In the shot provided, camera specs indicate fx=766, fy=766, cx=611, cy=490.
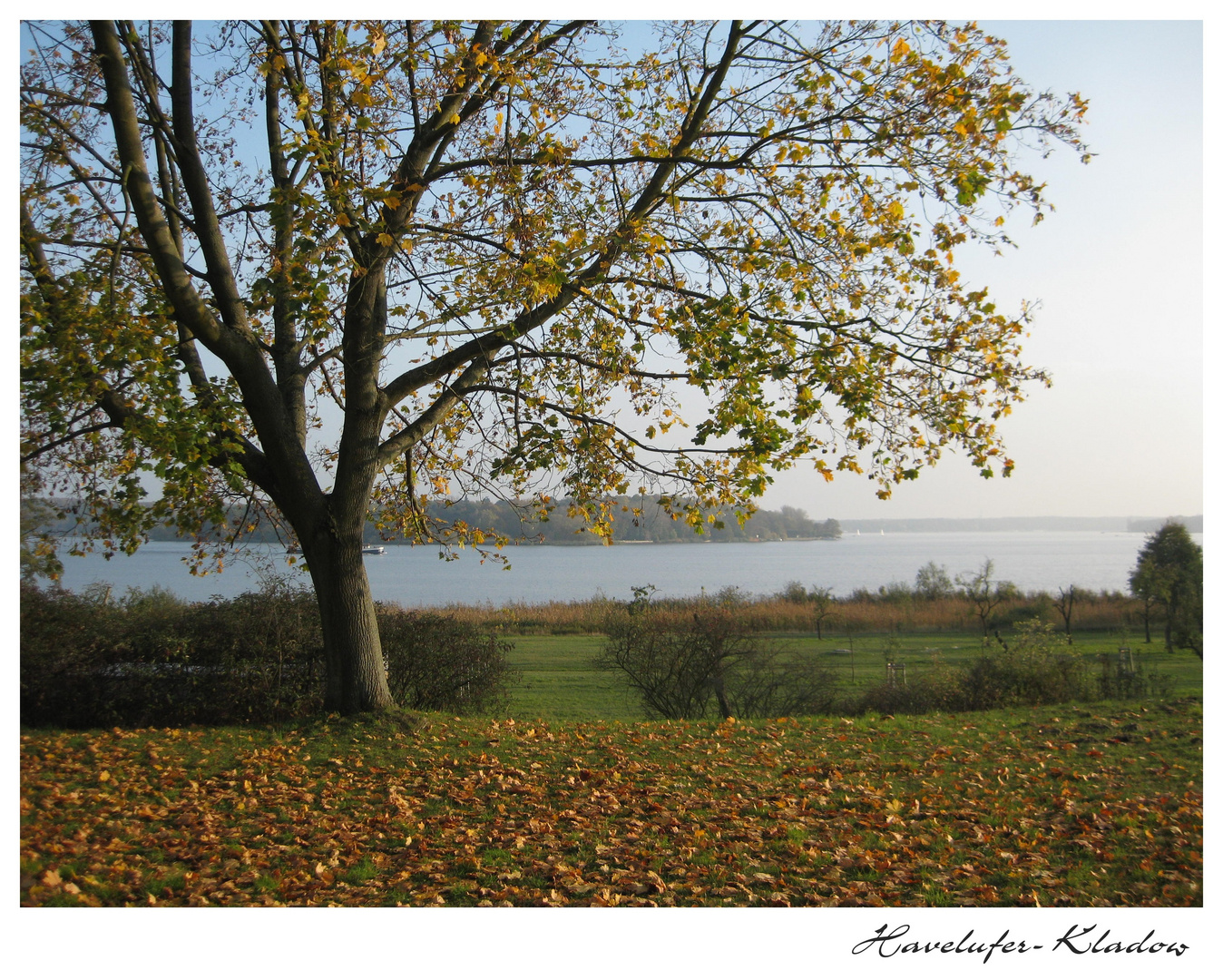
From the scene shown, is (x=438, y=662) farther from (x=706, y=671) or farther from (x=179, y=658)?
(x=706, y=671)

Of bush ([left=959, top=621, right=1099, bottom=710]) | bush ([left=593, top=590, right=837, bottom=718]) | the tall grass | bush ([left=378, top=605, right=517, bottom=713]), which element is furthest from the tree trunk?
bush ([left=959, top=621, right=1099, bottom=710])

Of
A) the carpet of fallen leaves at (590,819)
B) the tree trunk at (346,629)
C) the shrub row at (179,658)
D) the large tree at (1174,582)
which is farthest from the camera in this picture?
the large tree at (1174,582)

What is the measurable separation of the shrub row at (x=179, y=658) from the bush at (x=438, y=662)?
0.02 meters

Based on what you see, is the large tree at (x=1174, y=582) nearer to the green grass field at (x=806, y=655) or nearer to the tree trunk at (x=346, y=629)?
the green grass field at (x=806, y=655)

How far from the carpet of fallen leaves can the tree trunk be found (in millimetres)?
347

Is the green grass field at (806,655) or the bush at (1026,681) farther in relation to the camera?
the green grass field at (806,655)

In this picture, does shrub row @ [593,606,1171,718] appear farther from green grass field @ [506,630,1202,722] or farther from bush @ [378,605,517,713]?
bush @ [378,605,517,713]

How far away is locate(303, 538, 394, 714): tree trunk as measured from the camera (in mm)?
7973

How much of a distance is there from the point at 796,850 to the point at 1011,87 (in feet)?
20.9

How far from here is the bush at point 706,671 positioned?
39.5 feet

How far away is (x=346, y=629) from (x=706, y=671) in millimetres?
5972

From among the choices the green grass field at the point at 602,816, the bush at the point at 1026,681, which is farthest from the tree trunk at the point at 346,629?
the bush at the point at 1026,681

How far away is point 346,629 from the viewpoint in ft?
26.3
